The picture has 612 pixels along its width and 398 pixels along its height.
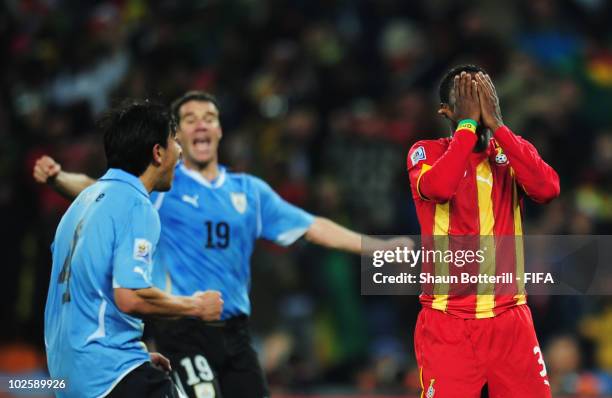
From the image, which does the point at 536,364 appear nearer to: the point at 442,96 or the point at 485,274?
the point at 485,274

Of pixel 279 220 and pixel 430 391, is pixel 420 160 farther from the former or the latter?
pixel 279 220

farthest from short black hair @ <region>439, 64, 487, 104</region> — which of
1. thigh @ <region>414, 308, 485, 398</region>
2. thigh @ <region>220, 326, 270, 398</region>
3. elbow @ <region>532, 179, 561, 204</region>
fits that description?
thigh @ <region>220, 326, 270, 398</region>

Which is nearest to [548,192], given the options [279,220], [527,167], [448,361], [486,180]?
[527,167]

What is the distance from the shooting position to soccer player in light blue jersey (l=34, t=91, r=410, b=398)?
253 inches

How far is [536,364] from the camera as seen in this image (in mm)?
5293

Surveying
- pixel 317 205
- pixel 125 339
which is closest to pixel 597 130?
pixel 317 205

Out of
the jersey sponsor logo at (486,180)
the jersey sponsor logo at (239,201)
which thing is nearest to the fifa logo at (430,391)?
the jersey sponsor logo at (486,180)

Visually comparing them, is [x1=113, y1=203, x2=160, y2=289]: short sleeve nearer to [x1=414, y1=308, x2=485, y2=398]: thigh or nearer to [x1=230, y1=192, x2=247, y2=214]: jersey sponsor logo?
[x1=414, y1=308, x2=485, y2=398]: thigh

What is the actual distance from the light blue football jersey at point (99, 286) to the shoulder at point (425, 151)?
142 centimetres

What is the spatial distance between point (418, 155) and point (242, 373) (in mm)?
1900

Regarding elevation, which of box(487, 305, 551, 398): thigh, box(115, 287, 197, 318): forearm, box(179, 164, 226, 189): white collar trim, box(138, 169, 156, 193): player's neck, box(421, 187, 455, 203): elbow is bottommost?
box(487, 305, 551, 398): thigh

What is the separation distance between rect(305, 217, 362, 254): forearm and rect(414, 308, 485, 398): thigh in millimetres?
1294

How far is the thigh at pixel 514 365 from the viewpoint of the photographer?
5.25m

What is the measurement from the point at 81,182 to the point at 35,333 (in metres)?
4.61
